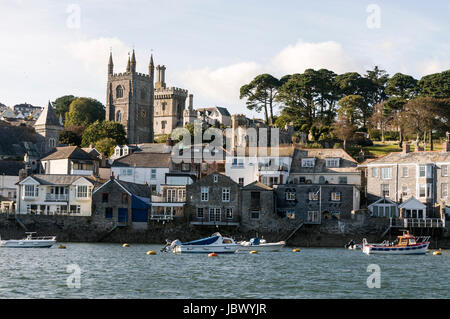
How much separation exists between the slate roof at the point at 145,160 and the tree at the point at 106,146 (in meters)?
29.5

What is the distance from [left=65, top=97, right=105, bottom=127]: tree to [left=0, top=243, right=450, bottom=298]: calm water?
100436 mm

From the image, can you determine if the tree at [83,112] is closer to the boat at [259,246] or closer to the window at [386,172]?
the window at [386,172]

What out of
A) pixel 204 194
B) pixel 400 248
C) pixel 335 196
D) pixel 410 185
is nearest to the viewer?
pixel 400 248

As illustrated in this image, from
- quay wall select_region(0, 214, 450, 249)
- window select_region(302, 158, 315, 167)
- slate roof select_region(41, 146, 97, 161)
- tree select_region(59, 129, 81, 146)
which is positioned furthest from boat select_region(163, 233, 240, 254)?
tree select_region(59, 129, 81, 146)

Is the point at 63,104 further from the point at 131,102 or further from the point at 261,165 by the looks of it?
the point at 261,165

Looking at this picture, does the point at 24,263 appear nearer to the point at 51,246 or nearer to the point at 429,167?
the point at 51,246

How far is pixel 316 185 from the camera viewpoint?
84000 millimetres

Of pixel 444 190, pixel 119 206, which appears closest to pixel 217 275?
pixel 119 206

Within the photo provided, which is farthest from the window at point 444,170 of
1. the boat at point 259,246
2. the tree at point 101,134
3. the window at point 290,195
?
the tree at point 101,134

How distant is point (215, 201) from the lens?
8319 centimetres

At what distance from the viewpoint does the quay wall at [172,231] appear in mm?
79625

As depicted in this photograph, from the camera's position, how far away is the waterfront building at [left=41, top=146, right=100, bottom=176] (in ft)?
333

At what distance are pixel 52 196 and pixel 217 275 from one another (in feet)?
139

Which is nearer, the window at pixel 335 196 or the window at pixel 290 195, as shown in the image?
the window at pixel 335 196
